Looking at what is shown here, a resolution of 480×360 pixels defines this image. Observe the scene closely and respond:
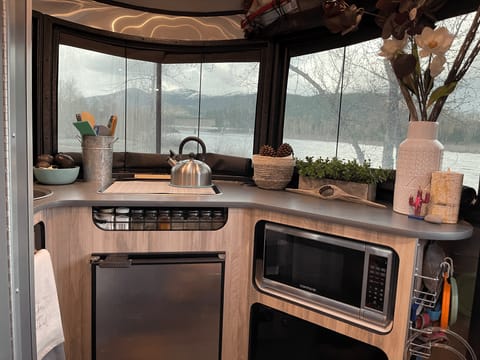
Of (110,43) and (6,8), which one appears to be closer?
(6,8)

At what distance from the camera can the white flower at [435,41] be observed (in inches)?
50.8

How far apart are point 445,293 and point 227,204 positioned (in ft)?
2.92

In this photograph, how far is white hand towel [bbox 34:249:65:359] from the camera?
1117mm

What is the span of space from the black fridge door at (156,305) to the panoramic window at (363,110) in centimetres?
92

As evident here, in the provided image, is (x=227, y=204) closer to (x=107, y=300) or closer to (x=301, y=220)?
(x=301, y=220)

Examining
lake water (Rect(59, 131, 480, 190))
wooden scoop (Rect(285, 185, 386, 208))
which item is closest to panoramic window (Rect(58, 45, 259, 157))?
Result: lake water (Rect(59, 131, 480, 190))

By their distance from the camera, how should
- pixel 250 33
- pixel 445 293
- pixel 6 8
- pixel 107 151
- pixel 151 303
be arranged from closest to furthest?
pixel 6 8 → pixel 445 293 → pixel 151 303 → pixel 107 151 → pixel 250 33

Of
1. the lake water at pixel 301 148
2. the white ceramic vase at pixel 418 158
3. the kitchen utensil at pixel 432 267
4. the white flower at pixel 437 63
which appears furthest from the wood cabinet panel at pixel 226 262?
the white flower at pixel 437 63

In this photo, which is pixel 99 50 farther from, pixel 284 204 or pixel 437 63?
pixel 437 63

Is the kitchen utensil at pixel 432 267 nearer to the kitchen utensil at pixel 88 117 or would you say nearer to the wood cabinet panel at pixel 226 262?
the wood cabinet panel at pixel 226 262

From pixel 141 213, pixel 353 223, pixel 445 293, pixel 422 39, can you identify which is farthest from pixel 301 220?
pixel 422 39

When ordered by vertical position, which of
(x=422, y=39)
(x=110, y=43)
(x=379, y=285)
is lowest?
(x=379, y=285)

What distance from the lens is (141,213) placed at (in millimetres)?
1648

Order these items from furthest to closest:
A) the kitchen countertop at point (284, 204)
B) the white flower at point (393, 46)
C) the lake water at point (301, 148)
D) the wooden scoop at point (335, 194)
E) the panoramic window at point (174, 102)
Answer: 1. the panoramic window at point (174, 102)
2. the wooden scoop at point (335, 194)
3. the lake water at point (301, 148)
4. the white flower at point (393, 46)
5. the kitchen countertop at point (284, 204)
